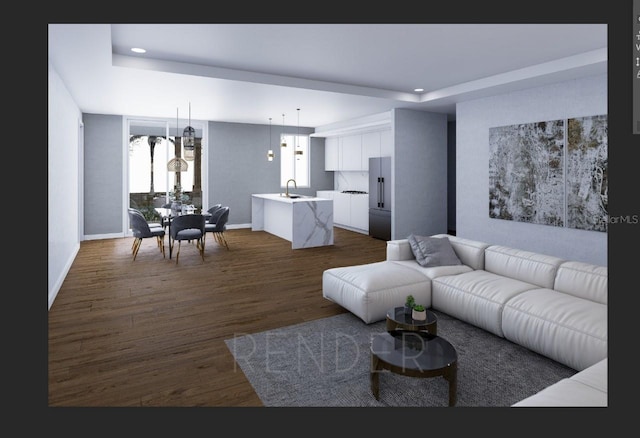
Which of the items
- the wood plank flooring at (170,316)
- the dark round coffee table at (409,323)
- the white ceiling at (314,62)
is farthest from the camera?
the white ceiling at (314,62)

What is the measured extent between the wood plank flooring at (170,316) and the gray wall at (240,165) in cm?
256

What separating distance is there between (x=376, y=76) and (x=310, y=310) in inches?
132

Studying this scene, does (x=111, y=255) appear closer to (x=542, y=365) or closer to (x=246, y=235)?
(x=246, y=235)

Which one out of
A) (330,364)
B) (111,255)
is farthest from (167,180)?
(330,364)

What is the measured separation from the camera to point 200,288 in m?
4.62

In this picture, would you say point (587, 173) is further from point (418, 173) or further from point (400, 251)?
point (418, 173)

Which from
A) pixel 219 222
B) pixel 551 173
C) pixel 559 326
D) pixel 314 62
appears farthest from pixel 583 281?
pixel 219 222

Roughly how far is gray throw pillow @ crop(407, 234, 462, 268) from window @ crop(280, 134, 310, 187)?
641cm

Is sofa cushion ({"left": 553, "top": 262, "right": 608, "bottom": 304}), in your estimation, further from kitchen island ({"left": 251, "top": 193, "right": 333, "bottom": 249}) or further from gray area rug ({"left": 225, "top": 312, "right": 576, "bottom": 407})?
kitchen island ({"left": 251, "top": 193, "right": 333, "bottom": 249})

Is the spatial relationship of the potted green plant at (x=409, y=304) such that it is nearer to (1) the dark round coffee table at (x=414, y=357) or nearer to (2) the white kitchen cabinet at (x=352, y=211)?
(1) the dark round coffee table at (x=414, y=357)

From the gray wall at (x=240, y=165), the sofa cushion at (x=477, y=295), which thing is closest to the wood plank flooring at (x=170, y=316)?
the sofa cushion at (x=477, y=295)

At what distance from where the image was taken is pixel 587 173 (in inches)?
193

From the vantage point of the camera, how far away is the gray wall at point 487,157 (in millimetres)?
4902

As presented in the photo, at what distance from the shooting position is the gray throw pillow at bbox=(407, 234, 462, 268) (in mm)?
4016
